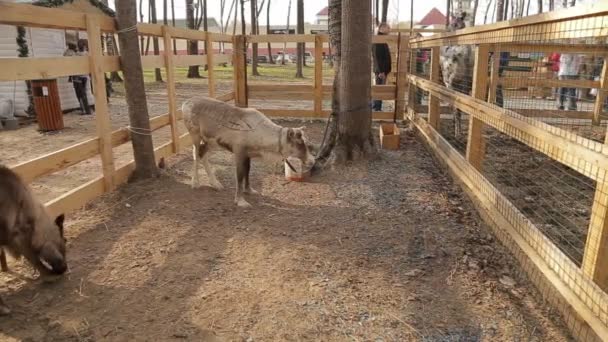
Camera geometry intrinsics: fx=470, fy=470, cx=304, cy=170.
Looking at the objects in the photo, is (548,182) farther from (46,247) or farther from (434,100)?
(46,247)

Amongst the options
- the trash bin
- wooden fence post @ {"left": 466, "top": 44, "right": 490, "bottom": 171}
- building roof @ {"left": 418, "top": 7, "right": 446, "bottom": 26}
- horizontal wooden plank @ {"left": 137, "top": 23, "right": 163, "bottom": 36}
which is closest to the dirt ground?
wooden fence post @ {"left": 466, "top": 44, "right": 490, "bottom": 171}

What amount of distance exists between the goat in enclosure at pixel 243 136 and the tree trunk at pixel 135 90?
2.12 ft

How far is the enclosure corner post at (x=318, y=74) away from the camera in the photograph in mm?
9941

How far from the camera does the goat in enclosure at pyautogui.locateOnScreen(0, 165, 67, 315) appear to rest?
316 centimetres

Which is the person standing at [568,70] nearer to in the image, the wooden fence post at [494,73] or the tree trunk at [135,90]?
the wooden fence post at [494,73]

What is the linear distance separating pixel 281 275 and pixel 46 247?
1.75 metres

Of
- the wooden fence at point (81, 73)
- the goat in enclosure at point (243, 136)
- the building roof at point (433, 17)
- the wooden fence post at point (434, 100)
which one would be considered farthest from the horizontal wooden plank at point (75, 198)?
the building roof at point (433, 17)

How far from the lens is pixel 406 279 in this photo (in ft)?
11.8

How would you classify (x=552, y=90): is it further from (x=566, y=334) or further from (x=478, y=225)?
(x=566, y=334)

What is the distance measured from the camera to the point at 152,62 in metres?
6.52

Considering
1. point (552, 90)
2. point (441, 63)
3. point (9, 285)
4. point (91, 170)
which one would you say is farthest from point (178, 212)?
point (552, 90)

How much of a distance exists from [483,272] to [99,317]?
2832 mm

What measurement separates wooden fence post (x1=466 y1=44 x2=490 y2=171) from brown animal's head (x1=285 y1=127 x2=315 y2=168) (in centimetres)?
178

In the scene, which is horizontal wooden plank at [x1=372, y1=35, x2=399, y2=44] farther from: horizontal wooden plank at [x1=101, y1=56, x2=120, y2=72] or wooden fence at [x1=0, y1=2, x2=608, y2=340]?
horizontal wooden plank at [x1=101, y1=56, x2=120, y2=72]
